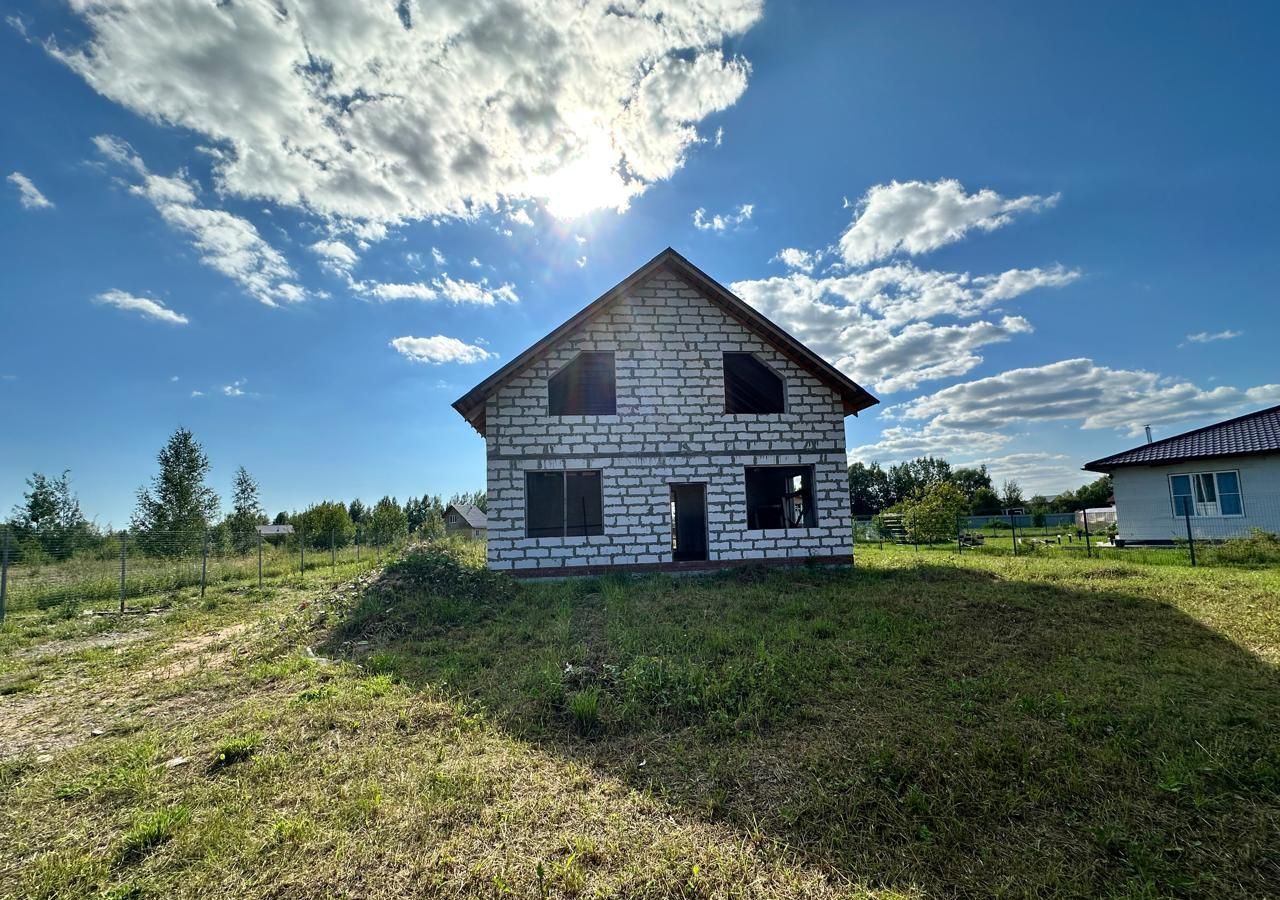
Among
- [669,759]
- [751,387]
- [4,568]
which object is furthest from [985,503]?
[4,568]

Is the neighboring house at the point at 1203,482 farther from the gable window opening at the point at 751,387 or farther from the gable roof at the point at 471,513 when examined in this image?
the gable roof at the point at 471,513

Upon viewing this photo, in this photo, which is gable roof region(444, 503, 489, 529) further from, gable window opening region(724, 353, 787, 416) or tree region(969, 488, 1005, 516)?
tree region(969, 488, 1005, 516)

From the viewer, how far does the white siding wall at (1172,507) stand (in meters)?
16.1

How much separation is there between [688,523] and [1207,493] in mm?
17787

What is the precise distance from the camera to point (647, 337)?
12.0 meters

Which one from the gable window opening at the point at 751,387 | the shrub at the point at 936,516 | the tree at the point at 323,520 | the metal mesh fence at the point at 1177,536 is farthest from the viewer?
the tree at the point at 323,520

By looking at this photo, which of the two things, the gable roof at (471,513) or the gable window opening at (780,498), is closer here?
the gable window opening at (780,498)

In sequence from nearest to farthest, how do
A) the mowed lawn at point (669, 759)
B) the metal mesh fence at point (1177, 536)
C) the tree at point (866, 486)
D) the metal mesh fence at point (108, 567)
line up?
the mowed lawn at point (669, 759), the metal mesh fence at point (108, 567), the metal mesh fence at point (1177, 536), the tree at point (866, 486)

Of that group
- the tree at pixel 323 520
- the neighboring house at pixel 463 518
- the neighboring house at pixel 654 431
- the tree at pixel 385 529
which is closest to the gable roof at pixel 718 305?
the neighboring house at pixel 654 431

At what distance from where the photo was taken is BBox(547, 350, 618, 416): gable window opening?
1173cm

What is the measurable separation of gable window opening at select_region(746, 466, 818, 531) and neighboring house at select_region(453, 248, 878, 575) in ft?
0.30

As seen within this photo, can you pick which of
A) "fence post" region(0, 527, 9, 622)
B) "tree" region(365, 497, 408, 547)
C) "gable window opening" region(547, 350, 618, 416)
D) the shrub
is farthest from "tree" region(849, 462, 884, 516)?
"fence post" region(0, 527, 9, 622)

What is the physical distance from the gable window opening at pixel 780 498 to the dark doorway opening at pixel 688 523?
1234mm

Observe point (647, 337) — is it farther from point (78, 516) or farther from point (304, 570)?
point (78, 516)
